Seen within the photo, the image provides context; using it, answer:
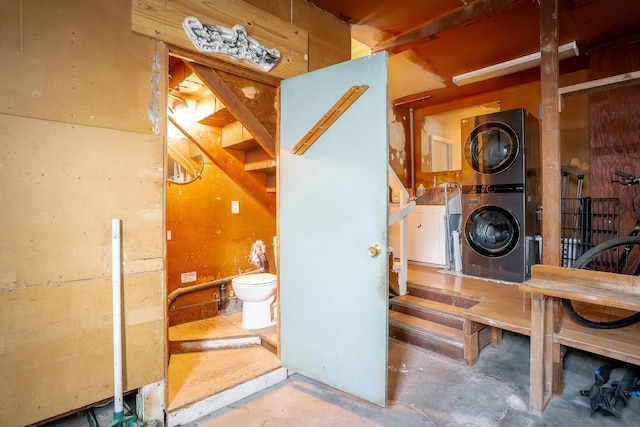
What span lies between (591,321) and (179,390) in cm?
266

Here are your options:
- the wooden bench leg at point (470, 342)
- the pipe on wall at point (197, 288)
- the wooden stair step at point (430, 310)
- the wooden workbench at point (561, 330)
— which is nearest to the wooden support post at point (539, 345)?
the wooden workbench at point (561, 330)

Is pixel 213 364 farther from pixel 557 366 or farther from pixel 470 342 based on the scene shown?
pixel 557 366

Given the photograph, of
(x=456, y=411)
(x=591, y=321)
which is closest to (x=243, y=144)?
(x=456, y=411)

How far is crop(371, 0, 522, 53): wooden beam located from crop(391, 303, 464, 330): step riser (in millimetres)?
2363

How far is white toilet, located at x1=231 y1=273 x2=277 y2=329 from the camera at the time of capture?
2.84m

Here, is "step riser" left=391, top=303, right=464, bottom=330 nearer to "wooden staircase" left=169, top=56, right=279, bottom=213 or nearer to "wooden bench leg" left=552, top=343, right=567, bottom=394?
"wooden bench leg" left=552, top=343, right=567, bottom=394

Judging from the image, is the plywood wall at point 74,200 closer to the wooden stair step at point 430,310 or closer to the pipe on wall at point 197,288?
the pipe on wall at point 197,288

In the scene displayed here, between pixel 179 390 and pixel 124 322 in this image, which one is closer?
pixel 124 322

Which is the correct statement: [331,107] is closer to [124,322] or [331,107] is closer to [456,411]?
[124,322]

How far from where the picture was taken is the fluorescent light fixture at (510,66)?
2906 mm

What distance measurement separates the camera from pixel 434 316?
2803 millimetres

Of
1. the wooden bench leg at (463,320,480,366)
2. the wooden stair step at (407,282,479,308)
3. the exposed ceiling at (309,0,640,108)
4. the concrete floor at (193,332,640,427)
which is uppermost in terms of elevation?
the exposed ceiling at (309,0,640,108)

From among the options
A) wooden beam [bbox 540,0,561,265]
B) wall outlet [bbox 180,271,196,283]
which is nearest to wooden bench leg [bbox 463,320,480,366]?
wooden beam [bbox 540,0,561,265]

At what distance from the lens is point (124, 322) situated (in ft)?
5.39
